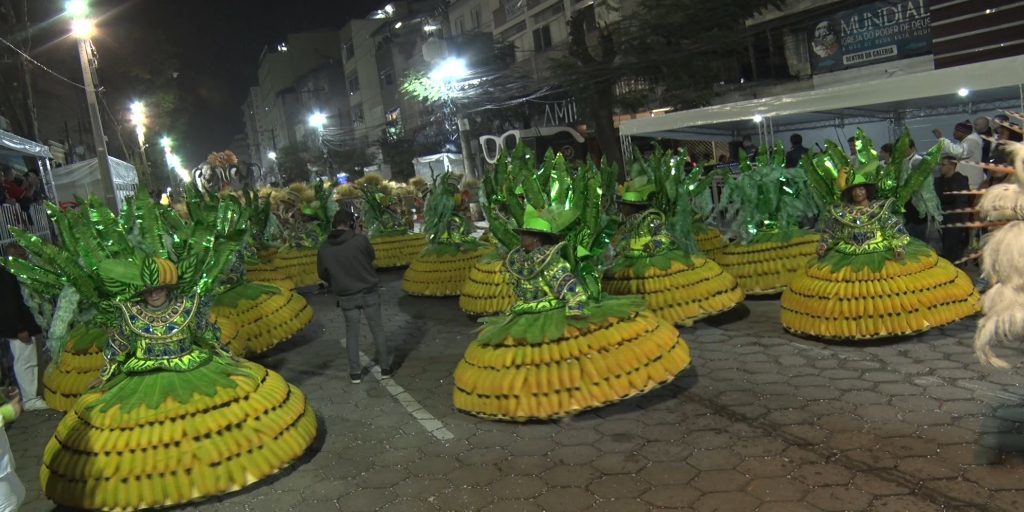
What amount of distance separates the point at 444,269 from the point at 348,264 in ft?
13.2

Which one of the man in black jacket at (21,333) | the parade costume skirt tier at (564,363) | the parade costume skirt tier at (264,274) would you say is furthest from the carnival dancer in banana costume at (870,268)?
the parade costume skirt tier at (264,274)

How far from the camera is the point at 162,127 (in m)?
38.2

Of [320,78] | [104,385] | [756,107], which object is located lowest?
[104,385]

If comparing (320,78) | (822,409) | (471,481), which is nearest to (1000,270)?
(822,409)

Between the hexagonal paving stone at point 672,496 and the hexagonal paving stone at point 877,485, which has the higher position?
the hexagonal paving stone at point 672,496

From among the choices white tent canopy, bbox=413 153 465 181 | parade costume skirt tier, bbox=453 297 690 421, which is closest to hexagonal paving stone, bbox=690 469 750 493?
parade costume skirt tier, bbox=453 297 690 421

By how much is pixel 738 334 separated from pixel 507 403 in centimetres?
318

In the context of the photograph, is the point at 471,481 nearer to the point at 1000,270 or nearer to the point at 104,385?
the point at 104,385

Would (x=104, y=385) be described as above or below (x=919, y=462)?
above

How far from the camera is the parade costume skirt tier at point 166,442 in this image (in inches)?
177

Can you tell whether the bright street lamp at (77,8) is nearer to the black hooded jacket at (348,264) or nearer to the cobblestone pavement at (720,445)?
the cobblestone pavement at (720,445)

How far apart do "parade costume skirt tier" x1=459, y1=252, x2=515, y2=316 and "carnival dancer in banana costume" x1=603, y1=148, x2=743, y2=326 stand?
1598 mm

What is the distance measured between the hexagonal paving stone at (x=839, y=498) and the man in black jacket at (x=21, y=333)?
22.4ft

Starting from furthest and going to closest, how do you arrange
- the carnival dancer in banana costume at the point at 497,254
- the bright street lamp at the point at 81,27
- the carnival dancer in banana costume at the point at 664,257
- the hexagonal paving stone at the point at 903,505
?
the bright street lamp at the point at 81,27 → the carnival dancer in banana costume at the point at 664,257 → the carnival dancer in banana costume at the point at 497,254 → the hexagonal paving stone at the point at 903,505
